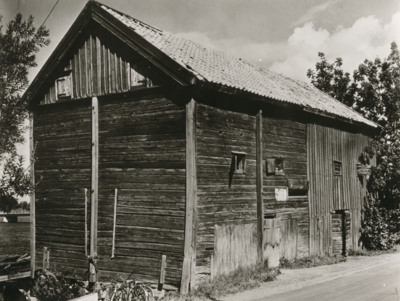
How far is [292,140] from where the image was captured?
17953 millimetres

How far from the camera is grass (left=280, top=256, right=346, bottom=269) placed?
1688 centimetres

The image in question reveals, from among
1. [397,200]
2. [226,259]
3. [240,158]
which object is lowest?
[226,259]

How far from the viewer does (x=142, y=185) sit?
46.9 feet

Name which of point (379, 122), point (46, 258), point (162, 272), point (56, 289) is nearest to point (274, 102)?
point (162, 272)

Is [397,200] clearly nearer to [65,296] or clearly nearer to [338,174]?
[338,174]

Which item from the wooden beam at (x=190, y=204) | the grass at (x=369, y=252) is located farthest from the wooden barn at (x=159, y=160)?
A: the grass at (x=369, y=252)

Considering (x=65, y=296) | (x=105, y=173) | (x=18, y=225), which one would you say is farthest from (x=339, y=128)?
(x=18, y=225)

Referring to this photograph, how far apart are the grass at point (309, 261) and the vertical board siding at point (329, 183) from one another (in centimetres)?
45

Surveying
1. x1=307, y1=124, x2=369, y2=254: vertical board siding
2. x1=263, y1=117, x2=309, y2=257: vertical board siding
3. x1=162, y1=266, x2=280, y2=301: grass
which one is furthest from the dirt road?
x1=307, y1=124, x2=369, y2=254: vertical board siding

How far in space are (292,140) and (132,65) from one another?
22.7ft

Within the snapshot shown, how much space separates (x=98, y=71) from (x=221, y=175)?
532 cm

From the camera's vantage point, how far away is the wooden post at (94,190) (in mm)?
15047

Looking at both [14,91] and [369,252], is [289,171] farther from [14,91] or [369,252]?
[14,91]

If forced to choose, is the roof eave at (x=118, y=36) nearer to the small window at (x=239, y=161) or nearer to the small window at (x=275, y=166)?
the small window at (x=239, y=161)
